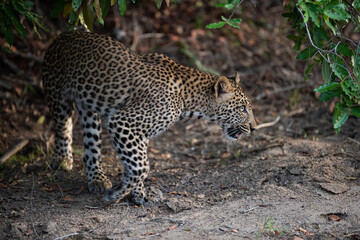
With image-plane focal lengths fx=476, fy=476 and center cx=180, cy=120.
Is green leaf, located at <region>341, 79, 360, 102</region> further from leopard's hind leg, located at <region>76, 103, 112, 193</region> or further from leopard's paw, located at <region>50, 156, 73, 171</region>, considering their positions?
leopard's paw, located at <region>50, 156, 73, 171</region>

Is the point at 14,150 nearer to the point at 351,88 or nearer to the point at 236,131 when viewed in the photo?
the point at 236,131

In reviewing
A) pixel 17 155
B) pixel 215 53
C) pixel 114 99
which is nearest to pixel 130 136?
pixel 114 99

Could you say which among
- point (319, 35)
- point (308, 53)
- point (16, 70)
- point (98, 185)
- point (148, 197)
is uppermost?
point (319, 35)

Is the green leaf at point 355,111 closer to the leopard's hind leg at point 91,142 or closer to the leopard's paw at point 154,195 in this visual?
the leopard's paw at point 154,195

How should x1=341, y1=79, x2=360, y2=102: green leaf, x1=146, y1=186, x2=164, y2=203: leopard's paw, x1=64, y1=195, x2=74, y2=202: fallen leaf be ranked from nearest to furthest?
x1=341, y1=79, x2=360, y2=102: green leaf → x1=146, y1=186, x2=164, y2=203: leopard's paw → x1=64, y1=195, x2=74, y2=202: fallen leaf

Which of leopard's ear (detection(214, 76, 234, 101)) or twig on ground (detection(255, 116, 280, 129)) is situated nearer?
leopard's ear (detection(214, 76, 234, 101))

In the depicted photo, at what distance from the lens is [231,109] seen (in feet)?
20.6

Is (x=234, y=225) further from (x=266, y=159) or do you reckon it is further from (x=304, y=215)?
(x=266, y=159)

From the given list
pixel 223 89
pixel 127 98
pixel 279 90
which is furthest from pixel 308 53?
pixel 279 90

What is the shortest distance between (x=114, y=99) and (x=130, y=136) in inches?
24.8

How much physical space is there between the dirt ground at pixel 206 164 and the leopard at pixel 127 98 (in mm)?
386

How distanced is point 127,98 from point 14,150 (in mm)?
2446

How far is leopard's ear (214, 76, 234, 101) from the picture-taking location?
6075 millimetres

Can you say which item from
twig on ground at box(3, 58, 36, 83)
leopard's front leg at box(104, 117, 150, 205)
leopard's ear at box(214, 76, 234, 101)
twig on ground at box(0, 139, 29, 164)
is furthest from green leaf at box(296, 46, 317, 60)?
twig on ground at box(3, 58, 36, 83)
